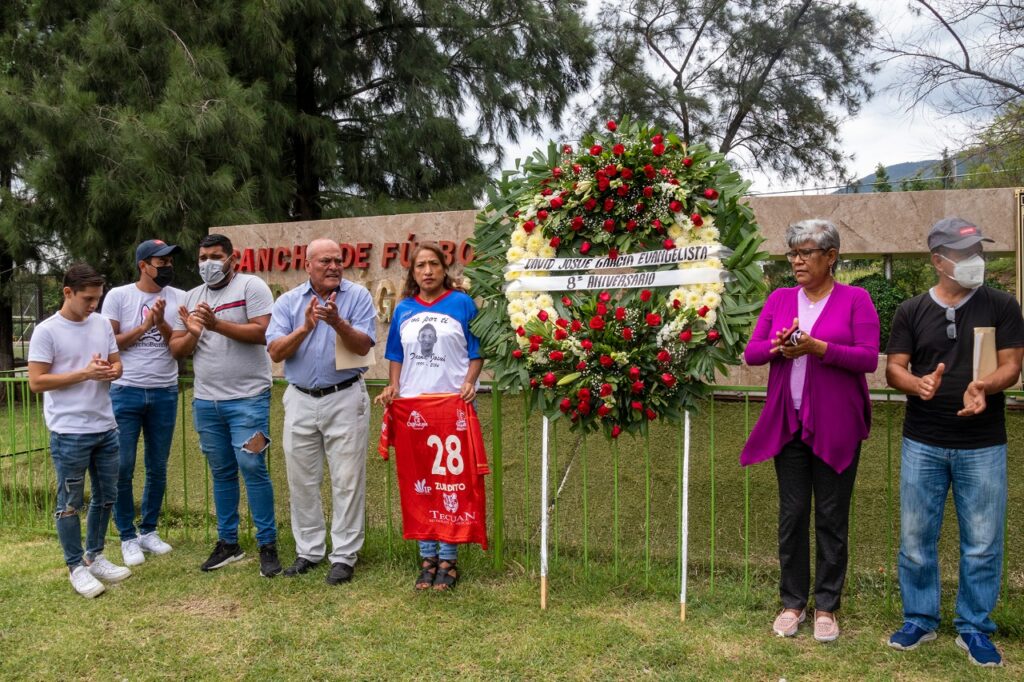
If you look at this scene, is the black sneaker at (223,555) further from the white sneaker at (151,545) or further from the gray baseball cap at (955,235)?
the gray baseball cap at (955,235)

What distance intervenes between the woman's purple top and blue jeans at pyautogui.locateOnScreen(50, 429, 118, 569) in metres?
3.32

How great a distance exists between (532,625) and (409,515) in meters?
0.89

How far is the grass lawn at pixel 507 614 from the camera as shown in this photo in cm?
333

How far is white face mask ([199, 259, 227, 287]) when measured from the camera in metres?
4.34

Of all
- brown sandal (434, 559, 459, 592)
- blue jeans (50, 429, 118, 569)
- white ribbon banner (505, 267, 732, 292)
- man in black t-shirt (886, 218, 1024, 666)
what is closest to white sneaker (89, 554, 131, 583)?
blue jeans (50, 429, 118, 569)

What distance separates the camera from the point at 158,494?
4.84 meters

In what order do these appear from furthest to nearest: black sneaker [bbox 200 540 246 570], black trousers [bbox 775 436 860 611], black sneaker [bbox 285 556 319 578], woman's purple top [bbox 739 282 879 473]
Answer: black sneaker [bbox 200 540 246 570], black sneaker [bbox 285 556 319 578], black trousers [bbox 775 436 860 611], woman's purple top [bbox 739 282 879 473]

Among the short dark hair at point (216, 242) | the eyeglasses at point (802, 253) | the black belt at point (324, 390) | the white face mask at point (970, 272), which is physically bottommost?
the black belt at point (324, 390)

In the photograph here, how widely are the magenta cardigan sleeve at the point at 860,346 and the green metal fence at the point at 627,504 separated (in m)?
0.57

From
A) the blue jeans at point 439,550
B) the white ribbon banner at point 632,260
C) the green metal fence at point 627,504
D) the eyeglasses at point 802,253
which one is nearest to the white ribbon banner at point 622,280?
the white ribbon banner at point 632,260

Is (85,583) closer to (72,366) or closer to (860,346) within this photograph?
(72,366)

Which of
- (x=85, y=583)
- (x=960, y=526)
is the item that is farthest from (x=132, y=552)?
(x=960, y=526)

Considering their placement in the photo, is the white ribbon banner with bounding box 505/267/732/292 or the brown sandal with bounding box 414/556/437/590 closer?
the white ribbon banner with bounding box 505/267/732/292

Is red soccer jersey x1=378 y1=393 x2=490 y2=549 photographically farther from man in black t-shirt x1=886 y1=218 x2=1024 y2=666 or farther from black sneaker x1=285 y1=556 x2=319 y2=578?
man in black t-shirt x1=886 y1=218 x2=1024 y2=666
